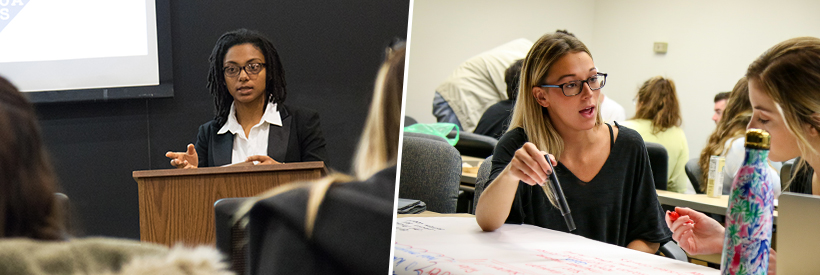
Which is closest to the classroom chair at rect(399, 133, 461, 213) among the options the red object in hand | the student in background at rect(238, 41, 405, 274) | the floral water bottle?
the red object in hand

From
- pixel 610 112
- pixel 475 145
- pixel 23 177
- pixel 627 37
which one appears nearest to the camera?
pixel 23 177

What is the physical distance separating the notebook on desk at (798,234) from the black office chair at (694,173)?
152 centimetres

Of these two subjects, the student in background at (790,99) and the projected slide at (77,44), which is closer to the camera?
the projected slide at (77,44)

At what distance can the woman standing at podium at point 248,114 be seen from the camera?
1.79ft

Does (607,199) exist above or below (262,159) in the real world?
below

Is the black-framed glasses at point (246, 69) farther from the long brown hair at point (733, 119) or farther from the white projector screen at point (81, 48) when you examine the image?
the long brown hair at point (733, 119)

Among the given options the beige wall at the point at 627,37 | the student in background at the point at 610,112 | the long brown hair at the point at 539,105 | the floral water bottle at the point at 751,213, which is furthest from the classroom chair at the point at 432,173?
the beige wall at the point at 627,37

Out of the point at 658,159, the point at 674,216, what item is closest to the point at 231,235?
the point at 674,216

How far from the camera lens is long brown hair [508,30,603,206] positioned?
1162 millimetres

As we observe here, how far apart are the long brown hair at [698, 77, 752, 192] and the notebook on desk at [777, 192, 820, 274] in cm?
79

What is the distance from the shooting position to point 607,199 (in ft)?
3.92

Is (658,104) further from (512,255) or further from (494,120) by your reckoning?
(512,255)

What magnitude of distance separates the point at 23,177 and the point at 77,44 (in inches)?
4.8

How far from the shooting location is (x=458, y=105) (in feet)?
13.0
